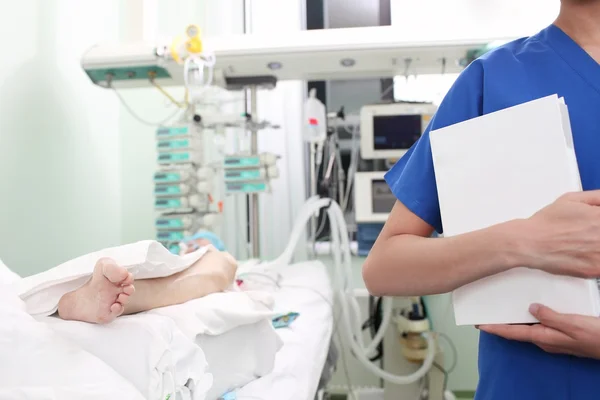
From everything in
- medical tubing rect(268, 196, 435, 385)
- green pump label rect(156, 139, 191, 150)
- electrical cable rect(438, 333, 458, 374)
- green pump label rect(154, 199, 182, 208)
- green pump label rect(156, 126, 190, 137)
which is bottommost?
electrical cable rect(438, 333, 458, 374)

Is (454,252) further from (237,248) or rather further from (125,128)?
(125,128)

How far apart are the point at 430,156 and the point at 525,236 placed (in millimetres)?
214

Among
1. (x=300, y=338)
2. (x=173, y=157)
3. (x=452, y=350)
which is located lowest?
(x=452, y=350)

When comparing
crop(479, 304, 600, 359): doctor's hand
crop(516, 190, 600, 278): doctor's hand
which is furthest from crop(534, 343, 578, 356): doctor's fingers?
crop(516, 190, 600, 278): doctor's hand

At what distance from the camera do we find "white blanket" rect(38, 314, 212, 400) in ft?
2.58

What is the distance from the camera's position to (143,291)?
3.33 ft

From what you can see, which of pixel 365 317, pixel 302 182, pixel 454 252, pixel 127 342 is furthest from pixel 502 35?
pixel 127 342

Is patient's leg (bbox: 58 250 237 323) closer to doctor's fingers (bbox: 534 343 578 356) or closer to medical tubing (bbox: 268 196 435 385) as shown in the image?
doctor's fingers (bbox: 534 343 578 356)

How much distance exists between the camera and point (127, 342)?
0.81 meters

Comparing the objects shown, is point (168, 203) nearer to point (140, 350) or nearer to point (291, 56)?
point (291, 56)

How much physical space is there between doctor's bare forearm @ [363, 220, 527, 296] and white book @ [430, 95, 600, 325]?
0.18 feet

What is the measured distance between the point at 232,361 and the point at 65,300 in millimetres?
416

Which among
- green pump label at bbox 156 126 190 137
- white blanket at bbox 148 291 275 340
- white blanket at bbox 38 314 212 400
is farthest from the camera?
green pump label at bbox 156 126 190 137

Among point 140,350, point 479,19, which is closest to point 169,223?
point 140,350
